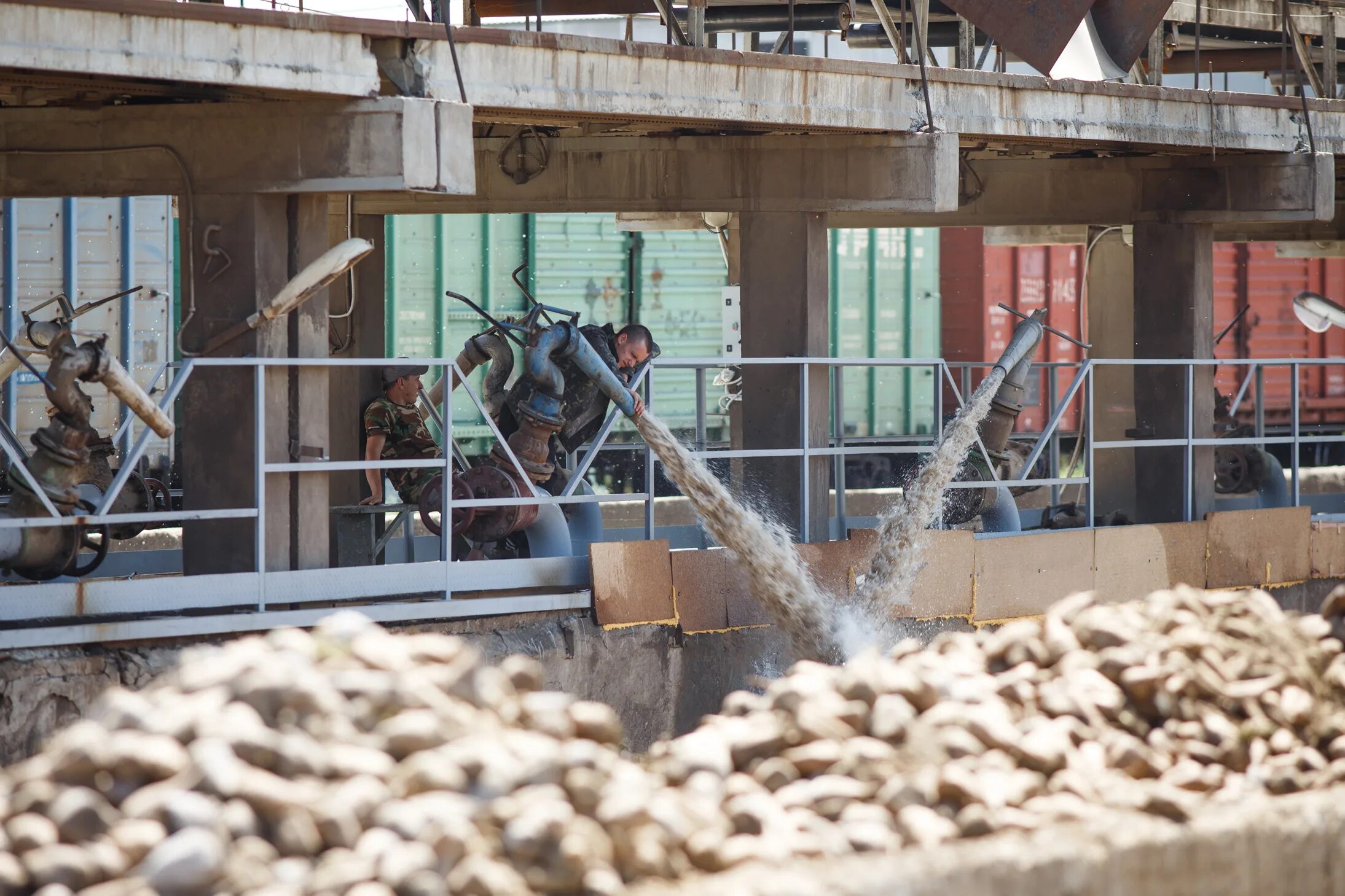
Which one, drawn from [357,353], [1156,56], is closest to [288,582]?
[357,353]

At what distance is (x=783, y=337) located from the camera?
10492mm

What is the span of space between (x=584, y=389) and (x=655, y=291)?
8.42m

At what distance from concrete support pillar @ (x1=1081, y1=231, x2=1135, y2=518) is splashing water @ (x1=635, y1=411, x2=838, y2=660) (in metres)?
5.92

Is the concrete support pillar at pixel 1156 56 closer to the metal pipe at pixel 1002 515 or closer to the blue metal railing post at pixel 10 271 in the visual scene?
the metal pipe at pixel 1002 515

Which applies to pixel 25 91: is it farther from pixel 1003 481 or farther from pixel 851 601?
pixel 1003 481

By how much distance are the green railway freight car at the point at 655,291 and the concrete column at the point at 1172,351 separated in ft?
20.0

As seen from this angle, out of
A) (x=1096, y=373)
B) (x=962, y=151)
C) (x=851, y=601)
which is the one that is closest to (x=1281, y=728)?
(x=851, y=601)

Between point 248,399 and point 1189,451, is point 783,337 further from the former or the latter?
point 248,399

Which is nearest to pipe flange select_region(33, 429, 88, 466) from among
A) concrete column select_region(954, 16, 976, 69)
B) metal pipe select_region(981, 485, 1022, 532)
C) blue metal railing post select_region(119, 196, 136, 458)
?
blue metal railing post select_region(119, 196, 136, 458)

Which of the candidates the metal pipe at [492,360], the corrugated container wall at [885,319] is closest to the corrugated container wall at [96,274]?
the metal pipe at [492,360]

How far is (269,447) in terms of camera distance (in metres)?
8.16

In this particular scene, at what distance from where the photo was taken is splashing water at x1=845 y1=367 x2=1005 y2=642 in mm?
9523

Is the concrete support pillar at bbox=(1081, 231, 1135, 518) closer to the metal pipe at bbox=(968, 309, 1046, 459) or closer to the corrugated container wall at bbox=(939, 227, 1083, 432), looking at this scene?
the metal pipe at bbox=(968, 309, 1046, 459)

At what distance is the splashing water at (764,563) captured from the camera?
29.6ft
